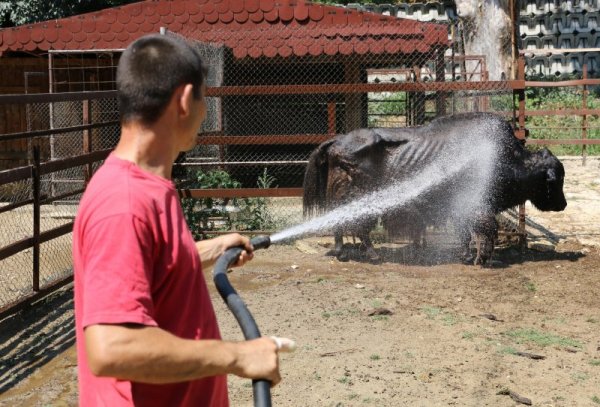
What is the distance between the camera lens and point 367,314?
7.37 m

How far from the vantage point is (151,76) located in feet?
6.78

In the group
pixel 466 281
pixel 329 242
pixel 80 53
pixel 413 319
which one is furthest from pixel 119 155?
pixel 80 53

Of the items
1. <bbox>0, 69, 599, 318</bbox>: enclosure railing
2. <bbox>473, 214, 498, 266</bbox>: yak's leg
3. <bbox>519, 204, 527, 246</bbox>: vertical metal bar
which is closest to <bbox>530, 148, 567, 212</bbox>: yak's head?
<bbox>519, 204, 527, 246</bbox>: vertical metal bar

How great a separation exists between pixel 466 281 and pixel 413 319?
1613mm

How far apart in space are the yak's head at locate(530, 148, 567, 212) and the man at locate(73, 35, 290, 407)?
8.09 metres

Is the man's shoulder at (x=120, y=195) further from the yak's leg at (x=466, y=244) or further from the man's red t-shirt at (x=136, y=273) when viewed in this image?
the yak's leg at (x=466, y=244)

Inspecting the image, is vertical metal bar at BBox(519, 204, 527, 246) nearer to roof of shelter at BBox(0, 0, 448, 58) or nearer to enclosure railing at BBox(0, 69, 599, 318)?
enclosure railing at BBox(0, 69, 599, 318)

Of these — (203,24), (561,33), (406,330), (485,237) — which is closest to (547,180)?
(485,237)

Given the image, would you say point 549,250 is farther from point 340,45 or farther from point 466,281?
point 340,45

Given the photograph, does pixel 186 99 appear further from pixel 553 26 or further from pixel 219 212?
pixel 553 26

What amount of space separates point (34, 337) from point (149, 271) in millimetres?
5259

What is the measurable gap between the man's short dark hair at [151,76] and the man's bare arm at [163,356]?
523 mm

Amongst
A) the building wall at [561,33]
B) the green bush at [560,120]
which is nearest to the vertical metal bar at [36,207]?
the green bush at [560,120]

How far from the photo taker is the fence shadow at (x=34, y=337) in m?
6.14
